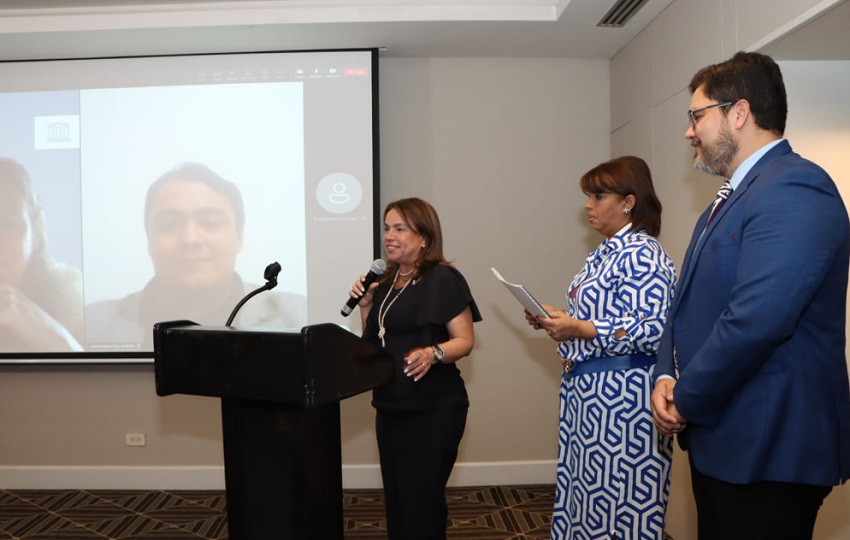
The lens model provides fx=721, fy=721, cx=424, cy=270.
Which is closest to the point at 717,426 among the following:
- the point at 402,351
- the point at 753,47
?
the point at 402,351

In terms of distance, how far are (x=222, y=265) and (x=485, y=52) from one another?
2.13 meters

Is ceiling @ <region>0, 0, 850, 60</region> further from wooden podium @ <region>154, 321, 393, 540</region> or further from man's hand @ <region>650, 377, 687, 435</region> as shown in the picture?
man's hand @ <region>650, 377, 687, 435</region>

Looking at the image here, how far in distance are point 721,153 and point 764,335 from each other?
0.48 m

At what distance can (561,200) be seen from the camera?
4723 millimetres

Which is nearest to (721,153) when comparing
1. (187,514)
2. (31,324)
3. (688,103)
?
(688,103)

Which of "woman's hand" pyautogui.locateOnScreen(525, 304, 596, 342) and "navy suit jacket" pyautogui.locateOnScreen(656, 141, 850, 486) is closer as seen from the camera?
"navy suit jacket" pyautogui.locateOnScreen(656, 141, 850, 486)

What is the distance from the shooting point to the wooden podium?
184 centimetres

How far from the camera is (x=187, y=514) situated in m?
4.08

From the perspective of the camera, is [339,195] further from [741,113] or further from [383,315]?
[741,113]

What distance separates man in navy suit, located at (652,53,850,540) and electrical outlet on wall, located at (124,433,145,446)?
12.7ft

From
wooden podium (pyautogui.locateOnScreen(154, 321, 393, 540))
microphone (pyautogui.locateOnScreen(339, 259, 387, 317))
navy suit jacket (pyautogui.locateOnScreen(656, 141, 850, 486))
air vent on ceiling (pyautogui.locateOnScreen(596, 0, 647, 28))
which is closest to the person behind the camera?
navy suit jacket (pyautogui.locateOnScreen(656, 141, 850, 486))

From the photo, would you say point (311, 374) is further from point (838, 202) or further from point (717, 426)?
point (838, 202)

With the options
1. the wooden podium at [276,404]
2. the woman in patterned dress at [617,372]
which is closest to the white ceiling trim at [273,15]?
the woman in patterned dress at [617,372]

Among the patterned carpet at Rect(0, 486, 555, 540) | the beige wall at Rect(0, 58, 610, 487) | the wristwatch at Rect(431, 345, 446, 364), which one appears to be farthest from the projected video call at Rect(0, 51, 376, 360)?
the wristwatch at Rect(431, 345, 446, 364)
